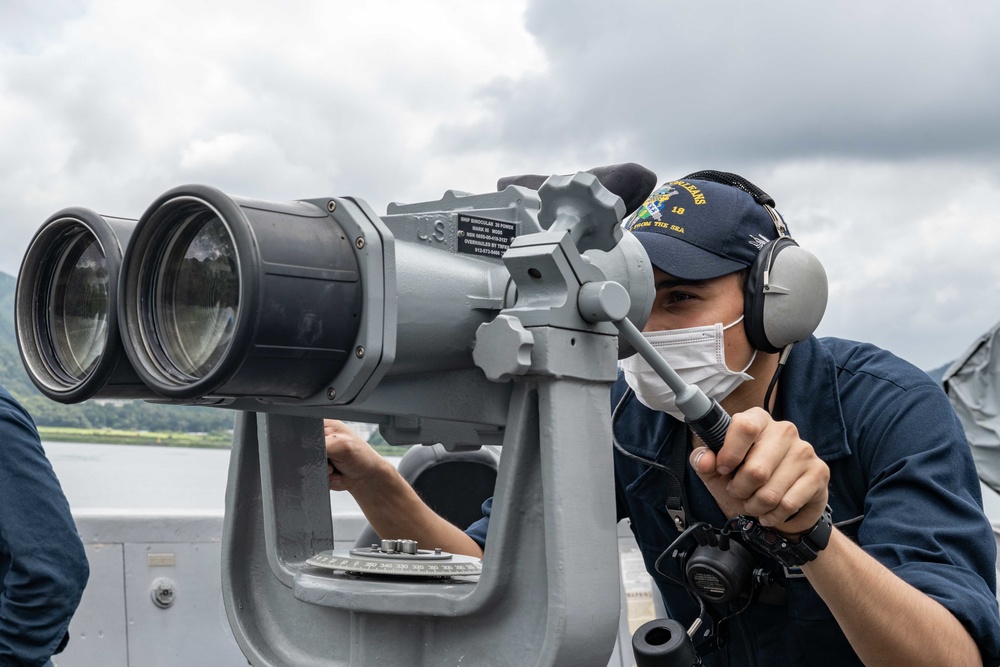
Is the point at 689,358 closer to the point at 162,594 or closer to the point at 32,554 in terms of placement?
the point at 32,554

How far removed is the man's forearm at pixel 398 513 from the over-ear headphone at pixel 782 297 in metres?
0.71

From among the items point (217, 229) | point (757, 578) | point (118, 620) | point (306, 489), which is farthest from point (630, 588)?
point (217, 229)

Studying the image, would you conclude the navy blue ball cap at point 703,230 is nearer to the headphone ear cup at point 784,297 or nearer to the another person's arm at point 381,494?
the headphone ear cup at point 784,297

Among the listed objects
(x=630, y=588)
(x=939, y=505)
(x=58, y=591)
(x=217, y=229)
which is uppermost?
(x=217, y=229)

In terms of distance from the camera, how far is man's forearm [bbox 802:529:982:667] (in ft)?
5.68

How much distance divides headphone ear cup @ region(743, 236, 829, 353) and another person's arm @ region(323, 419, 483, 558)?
0.71m

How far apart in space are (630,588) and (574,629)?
12.4 feet

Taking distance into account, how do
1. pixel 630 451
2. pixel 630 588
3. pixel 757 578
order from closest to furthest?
pixel 757 578 < pixel 630 451 < pixel 630 588

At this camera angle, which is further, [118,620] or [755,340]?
[118,620]

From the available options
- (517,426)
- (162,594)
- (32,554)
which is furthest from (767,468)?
(162,594)

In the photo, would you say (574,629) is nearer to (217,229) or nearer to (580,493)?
(580,493)

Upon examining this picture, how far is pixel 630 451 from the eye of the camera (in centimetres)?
246

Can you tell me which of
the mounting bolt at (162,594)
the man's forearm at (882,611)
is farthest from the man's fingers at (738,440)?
the mounting bolt at (162,594)

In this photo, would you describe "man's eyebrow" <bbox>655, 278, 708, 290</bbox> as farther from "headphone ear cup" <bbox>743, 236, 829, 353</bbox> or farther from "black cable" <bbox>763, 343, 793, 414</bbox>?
"black cable" <bbox>763, 343, 793, 414</bbox>
